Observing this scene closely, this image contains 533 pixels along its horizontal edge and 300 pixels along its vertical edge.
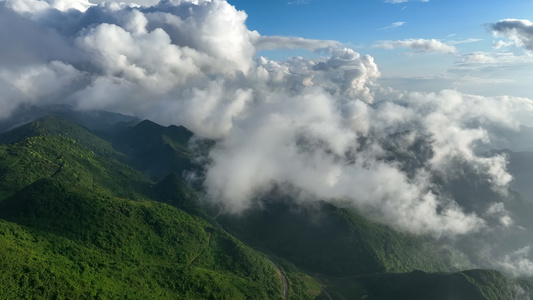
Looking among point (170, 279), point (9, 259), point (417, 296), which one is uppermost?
point (9, 259)

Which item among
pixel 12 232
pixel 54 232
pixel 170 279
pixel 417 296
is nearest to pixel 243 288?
pixel 170 279

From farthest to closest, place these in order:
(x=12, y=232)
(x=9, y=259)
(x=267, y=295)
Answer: (x=267, y=295), (x=12, y=232), (x=9, y=259)

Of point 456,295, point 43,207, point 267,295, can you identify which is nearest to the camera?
point 43,207

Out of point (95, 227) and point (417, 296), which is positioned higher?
point (95, 227)

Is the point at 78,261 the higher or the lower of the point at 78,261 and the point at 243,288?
the higher

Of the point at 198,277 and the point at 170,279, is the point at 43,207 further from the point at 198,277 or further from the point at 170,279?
the point at 198,277

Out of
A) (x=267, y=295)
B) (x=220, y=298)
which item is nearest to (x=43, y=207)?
(x=220, y=298)

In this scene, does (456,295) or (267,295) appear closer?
(267,295)

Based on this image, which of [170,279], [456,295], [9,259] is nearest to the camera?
[9,259]

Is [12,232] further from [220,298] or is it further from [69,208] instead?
[220,298]
